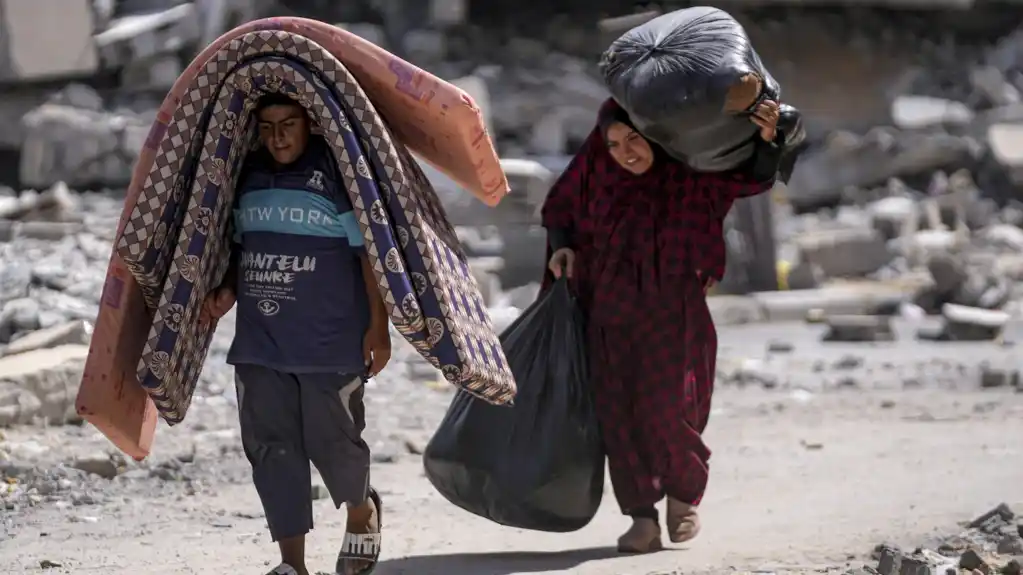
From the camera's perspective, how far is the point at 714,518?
17.6 ft

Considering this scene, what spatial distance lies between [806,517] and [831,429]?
1858mm

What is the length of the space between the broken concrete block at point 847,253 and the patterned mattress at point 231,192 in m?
9.79

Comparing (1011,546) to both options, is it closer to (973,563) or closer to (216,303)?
(973,563)

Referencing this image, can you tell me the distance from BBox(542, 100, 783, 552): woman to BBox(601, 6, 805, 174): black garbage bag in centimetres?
13

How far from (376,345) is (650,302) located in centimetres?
111

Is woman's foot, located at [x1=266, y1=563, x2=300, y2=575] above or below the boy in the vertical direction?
below

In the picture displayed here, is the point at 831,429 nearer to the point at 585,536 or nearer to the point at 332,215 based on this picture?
the point at 585,536

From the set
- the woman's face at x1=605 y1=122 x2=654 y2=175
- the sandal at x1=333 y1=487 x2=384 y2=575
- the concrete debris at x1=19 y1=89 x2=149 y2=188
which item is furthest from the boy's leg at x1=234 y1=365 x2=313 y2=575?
the concrete debris at x1=19 y1=89 x2=149 y2=188

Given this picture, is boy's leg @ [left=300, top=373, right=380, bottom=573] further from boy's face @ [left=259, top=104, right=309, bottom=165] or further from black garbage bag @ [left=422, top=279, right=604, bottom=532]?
black garbage bag @ [left=422, top=279, right=604, bottom=532]

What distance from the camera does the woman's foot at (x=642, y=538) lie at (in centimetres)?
473

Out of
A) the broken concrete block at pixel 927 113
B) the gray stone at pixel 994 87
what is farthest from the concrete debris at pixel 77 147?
the gray stone at pixel 994 87

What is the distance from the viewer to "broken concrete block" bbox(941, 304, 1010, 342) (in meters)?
9.90

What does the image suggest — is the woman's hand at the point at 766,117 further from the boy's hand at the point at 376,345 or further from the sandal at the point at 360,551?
the sandal at the point at 360,551

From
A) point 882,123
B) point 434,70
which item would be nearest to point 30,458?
point 434,70
